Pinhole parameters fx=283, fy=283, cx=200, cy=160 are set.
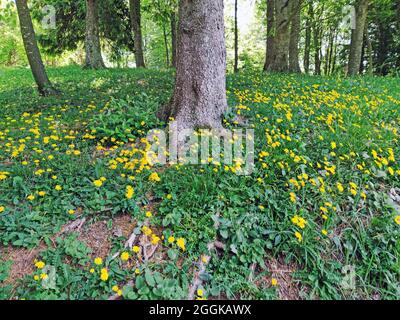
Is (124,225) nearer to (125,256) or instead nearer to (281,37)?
(125,256)

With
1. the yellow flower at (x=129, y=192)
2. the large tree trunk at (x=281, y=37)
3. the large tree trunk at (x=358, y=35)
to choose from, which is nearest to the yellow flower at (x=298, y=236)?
the yellow flower at (x=129, y=192)

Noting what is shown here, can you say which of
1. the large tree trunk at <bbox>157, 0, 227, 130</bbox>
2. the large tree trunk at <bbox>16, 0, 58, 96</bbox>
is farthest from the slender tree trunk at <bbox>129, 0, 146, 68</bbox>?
the large tree trunk at <bbox>157, 0, 227, 130</bbox>

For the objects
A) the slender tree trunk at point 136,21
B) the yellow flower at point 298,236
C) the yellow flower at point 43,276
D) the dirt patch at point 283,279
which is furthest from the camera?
the slender tree trunk at point 136,21

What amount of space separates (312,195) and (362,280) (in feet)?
3.00

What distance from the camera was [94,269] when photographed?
88.0 inches

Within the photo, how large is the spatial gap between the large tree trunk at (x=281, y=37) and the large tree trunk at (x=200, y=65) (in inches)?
198

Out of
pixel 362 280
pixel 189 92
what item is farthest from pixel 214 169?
pixel 362 280

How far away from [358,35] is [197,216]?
353 inches

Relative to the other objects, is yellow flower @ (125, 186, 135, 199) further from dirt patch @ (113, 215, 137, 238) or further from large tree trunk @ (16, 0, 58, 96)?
large tree trunk @ (16, 0, 58, 96)

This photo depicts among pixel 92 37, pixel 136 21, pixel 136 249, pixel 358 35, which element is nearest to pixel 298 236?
pixel 136 249

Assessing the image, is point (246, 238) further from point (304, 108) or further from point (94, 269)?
point (304, 108)

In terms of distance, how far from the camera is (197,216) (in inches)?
107

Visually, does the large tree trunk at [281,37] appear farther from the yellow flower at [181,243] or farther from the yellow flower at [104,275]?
the yellow flower at [104,275]

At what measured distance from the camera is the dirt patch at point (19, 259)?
216 centimetres
